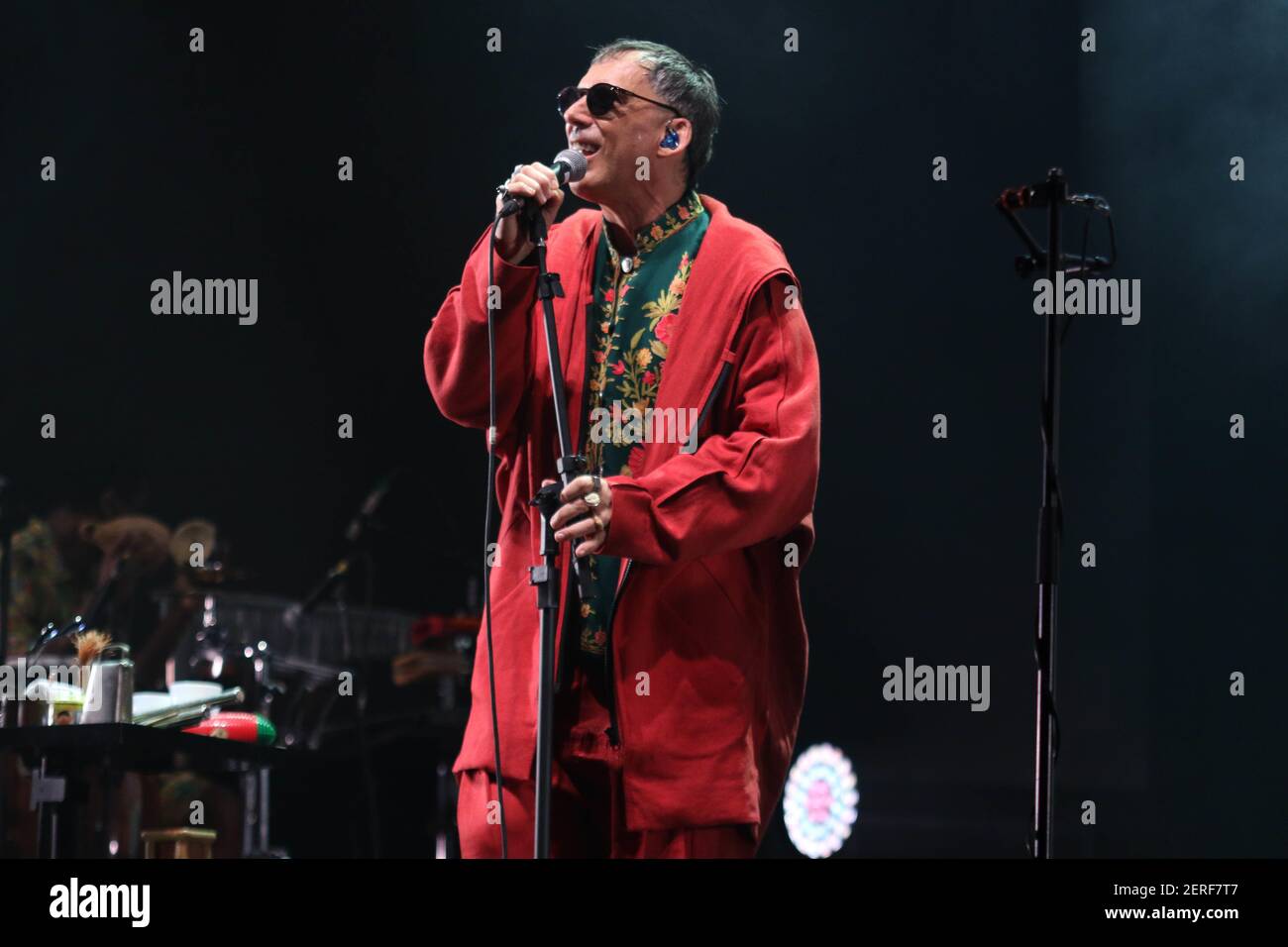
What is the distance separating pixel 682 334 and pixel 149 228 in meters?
3.21

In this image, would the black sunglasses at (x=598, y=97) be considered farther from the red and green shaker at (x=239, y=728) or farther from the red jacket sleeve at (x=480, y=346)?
the red and green shaker at (x=239, y=728)

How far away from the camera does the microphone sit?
226cm

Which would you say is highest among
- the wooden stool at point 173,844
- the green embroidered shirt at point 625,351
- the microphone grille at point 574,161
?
the microphone grille at point 574,161

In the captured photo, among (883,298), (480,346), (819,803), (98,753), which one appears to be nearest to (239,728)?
(98,753)

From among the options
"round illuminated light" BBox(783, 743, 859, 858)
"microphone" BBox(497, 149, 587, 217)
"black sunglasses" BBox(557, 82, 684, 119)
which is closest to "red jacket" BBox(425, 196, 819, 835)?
"microphone" BBox(497, 149, 587, 217)

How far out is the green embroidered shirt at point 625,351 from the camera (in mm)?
2365

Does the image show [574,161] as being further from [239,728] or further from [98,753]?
[239,728]

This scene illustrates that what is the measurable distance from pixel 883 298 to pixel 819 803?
1533mm

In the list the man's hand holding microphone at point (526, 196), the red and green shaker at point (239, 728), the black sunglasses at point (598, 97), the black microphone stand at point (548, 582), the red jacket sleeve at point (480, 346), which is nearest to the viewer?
the black microphone stand at point (548, 582)

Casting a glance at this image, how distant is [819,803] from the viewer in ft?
15.2

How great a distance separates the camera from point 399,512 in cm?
543

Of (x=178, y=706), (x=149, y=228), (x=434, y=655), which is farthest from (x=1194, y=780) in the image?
(x=149, y=228)

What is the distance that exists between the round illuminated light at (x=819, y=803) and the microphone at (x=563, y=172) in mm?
2611

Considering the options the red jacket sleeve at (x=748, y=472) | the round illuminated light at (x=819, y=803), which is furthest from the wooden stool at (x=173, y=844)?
the round illuminated light at (x=819, y=803)
